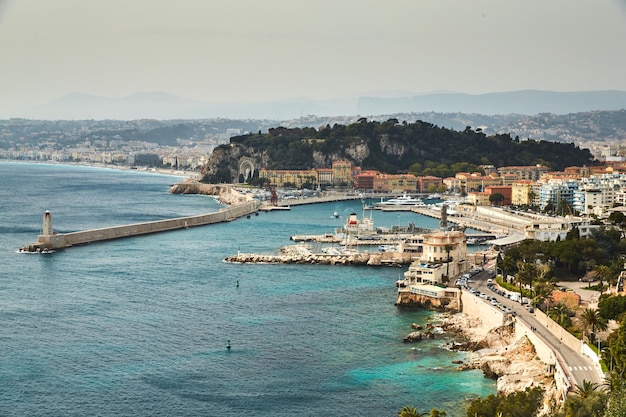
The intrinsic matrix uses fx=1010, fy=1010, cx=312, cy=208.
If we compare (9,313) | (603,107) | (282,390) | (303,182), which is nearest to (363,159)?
(303,182)

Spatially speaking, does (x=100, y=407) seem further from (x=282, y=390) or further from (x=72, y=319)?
(x=72, y=319)

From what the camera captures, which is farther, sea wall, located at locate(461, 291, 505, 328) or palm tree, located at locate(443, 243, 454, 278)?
palm tree, located at locate(443, 243, 454, 278)

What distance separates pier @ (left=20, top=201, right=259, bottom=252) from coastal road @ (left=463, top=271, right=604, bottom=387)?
1118cm

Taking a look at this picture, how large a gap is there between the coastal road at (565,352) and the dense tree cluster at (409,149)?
1364 inches

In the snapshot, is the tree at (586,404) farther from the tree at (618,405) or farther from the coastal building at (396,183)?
the coastal building at (396,183)

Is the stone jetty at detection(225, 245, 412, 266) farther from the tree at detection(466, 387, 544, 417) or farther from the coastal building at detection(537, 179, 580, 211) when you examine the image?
the tree at detection(466, 387, 544, 417)

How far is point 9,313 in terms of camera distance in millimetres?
15188

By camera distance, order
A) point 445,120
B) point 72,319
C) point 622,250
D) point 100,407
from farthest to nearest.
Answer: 1. point 445,120
2. point 622,250
3. point 72,319
4. point 100,407

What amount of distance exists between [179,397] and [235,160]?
4105 cm

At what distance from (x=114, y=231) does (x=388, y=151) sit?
2854 centimetres

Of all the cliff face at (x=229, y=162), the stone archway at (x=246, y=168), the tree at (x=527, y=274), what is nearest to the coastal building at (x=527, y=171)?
the cliff face at (x=229, y=162)

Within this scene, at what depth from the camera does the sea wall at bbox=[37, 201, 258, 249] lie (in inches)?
902

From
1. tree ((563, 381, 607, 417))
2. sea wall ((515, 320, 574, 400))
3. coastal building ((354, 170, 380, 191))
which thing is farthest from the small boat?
tree ((563, 381, 607, 417))

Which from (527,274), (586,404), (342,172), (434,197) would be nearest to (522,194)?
(434,197)
